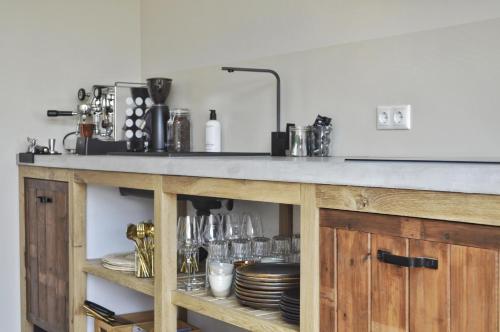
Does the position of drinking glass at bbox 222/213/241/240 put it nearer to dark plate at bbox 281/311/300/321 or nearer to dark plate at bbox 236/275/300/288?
dark plate at bbox 236/275/300/288

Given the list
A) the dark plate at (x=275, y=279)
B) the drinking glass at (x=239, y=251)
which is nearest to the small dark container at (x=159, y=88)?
the drinking glass at (x=239, y=251)

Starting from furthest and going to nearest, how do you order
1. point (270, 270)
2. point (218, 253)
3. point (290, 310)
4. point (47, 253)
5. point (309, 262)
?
point (47, 253) < point (218, 253) < point (270, 270) < point (290, 310) < point (309, 262)

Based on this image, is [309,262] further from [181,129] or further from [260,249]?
[181,129]

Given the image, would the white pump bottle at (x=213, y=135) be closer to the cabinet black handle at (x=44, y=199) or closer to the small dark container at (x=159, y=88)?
the small dark container at (x=159, y=88)

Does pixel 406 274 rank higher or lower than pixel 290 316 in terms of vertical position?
higher

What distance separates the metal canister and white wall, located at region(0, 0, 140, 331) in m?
1.64

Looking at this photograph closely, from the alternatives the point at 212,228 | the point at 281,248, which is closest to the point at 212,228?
the point at 212,228

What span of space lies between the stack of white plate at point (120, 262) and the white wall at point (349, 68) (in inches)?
27.8

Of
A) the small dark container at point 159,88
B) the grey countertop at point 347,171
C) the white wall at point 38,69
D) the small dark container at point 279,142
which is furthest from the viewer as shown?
the white wall at point 38,69

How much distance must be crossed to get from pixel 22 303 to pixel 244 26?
188cm

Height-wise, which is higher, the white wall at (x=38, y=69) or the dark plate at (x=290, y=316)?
the white wall at (x=38, y=69)

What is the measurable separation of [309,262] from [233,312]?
1.40 feet

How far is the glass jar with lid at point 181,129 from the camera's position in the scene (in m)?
3.22

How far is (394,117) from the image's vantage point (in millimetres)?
2291
